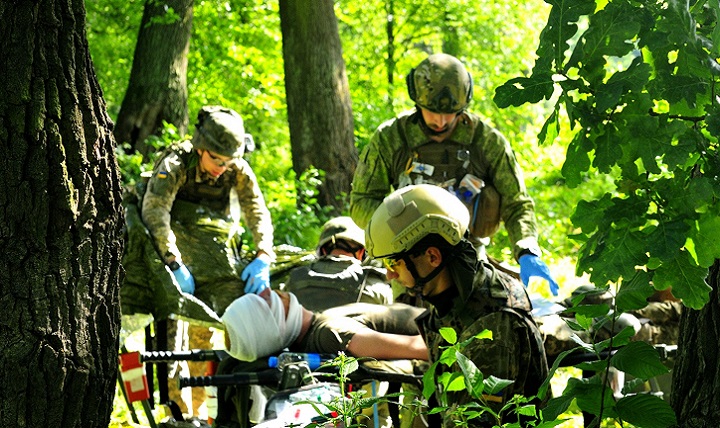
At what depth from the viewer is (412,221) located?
15.1 feet

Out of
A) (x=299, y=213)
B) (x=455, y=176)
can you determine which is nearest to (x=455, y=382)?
(x=455, y=176)

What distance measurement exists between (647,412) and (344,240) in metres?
4.93

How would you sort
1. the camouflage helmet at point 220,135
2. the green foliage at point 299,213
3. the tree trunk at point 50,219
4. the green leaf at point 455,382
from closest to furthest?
the green leaf at point 455,382
the tree trunk at point 50,219
the camouflage helmet at point 220,135
the green foliage at point 299,213

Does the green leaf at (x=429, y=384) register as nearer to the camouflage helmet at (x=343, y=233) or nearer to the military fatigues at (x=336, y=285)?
the military fatigues at (x=336, y=285)

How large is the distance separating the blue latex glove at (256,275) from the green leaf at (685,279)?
561cm

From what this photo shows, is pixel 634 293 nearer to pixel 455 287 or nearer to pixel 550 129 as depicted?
pixel 550 129

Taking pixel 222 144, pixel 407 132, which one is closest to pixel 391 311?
pixel 407 132

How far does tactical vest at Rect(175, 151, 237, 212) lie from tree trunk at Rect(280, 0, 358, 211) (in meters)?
5.18

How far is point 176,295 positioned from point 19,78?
4.27 metres

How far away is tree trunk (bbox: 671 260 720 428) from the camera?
10.5ft

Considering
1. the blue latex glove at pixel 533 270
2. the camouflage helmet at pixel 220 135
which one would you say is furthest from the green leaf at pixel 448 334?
the camouflage helmet at pixel 220 135

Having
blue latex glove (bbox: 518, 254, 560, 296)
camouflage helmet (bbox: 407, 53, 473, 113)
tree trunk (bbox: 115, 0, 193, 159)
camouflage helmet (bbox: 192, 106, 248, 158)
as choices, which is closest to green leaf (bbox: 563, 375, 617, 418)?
blue latex glove (bbox: 518, 254, 560, 296)

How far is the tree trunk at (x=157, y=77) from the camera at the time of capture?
588 inches

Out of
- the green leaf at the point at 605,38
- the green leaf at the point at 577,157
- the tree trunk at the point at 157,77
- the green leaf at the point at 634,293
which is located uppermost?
the tree trunk at the point at 157,77
